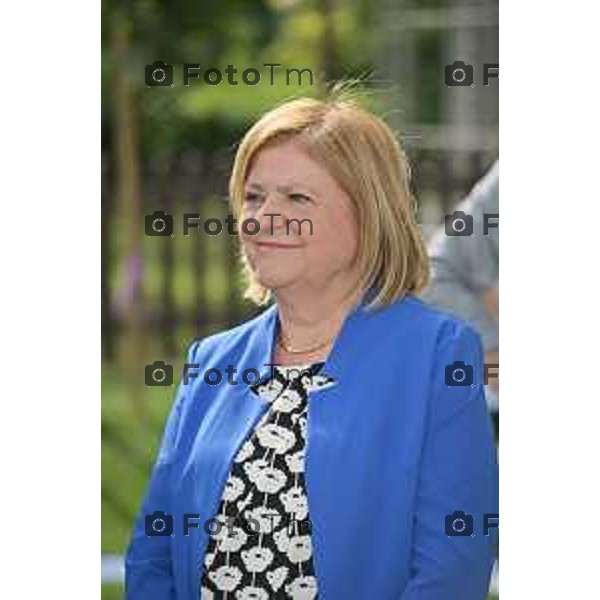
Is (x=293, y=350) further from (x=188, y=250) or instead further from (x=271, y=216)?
(x=188, y=250)

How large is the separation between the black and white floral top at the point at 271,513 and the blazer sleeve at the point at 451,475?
0.29ft

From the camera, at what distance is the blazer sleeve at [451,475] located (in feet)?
4.35

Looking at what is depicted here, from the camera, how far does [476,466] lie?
1338 millimetres

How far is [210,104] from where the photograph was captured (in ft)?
9.68

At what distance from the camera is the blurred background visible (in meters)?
1.51

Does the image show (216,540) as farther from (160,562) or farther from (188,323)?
(188,323)

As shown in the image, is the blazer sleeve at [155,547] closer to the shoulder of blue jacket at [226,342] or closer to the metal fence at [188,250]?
the shoulder of blue jacket at [226,342]

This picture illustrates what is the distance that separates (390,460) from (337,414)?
0.06m

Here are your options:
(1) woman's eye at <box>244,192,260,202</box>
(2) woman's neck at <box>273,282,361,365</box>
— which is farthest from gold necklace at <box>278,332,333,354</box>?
(1) woman's eye at <box>244,192,260,202</box>

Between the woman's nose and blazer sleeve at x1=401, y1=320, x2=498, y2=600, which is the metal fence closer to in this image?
the woman's nose
